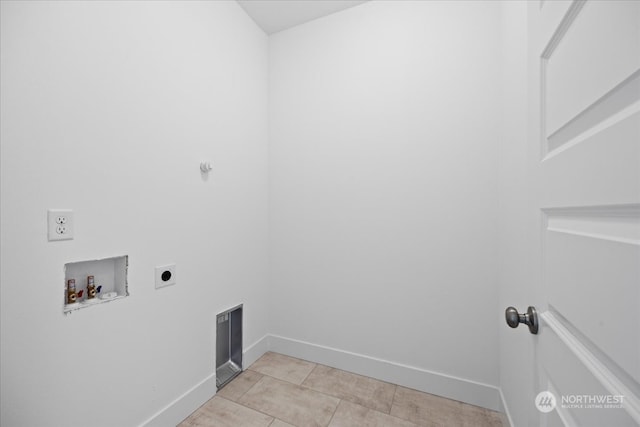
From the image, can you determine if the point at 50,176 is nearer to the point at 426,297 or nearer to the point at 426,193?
the point at 426,193

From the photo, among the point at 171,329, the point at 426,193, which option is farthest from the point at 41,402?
the point at 426,193

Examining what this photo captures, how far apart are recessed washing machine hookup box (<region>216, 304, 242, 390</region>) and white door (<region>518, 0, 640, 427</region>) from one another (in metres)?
1.71

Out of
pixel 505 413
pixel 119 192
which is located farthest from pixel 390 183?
pixel 119 192

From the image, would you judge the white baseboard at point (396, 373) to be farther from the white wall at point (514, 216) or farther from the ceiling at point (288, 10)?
the ceiling at point (288, 10)

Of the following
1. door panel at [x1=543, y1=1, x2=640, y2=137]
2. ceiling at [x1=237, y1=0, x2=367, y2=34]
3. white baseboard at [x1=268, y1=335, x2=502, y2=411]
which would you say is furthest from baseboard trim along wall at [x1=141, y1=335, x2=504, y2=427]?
ceiling at [x1=237, y1=0, x2=367, y2=34]

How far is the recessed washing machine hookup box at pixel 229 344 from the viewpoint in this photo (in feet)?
5.92

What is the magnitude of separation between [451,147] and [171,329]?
1961 mm

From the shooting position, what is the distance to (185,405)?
1463 mm

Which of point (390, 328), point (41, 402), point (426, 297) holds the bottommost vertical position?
point (390, 328)

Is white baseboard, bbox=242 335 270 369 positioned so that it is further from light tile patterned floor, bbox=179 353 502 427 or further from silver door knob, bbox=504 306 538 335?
silver door knob, bbox=504 306 538 335

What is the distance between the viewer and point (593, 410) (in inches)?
16.7

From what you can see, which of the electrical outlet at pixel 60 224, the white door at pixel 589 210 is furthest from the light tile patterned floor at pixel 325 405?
the electrical outlet at pixel 60 224

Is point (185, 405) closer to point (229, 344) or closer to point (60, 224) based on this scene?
point (229, 344)

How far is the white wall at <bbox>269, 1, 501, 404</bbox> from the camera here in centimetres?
158
